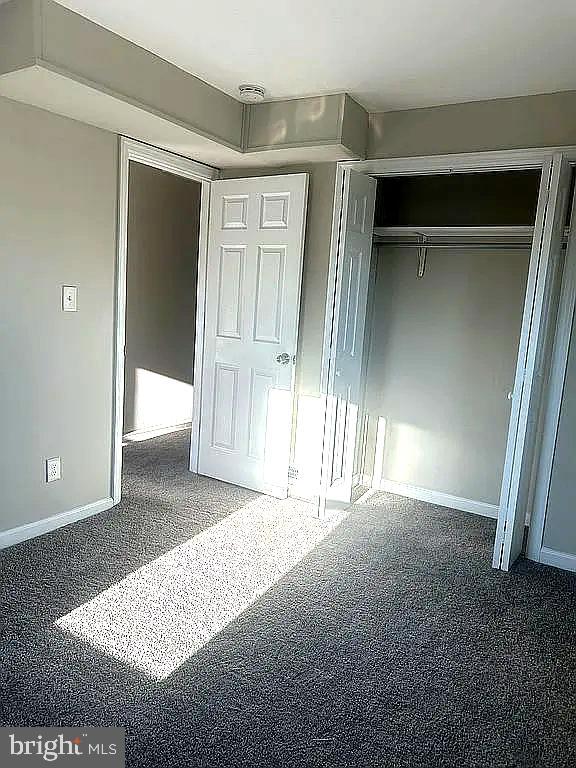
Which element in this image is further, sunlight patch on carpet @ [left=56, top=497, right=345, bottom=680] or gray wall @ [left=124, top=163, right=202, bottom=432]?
gray wall @ [left=124, top=163, right=202, bottom=432]

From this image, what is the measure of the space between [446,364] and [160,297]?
8.77 ft

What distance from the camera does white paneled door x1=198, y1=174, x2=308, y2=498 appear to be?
3814mm

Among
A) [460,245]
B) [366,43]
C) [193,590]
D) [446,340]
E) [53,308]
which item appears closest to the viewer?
[366,43]

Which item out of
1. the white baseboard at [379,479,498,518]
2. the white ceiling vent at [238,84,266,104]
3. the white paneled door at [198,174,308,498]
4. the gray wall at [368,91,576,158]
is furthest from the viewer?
the white baseboard at [379,479,498,518]

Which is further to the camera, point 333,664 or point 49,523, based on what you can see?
point 49,523

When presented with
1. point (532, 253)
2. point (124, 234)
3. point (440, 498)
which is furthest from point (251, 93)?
point (440, 498)

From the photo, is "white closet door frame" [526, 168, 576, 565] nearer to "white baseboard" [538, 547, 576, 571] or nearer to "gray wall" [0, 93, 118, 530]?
"white baseboard" [538, 547, 576, 571]

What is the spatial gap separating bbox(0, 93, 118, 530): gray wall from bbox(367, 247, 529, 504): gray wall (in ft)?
6.18

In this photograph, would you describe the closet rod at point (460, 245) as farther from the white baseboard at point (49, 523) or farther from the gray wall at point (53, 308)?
the white baseboard at point (49, 523)

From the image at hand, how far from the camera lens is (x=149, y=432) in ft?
17.8

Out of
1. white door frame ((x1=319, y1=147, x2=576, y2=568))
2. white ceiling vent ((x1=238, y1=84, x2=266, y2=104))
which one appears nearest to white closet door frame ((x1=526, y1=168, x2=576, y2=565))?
white door frame ((x1=319, y1=147, x2=576, y2=568))

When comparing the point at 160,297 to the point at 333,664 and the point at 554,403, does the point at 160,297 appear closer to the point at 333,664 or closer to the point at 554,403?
the point at 554,403

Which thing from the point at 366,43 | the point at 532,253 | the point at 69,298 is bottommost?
the point at 69,298

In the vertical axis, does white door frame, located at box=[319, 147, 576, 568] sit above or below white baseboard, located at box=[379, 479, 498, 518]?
above
